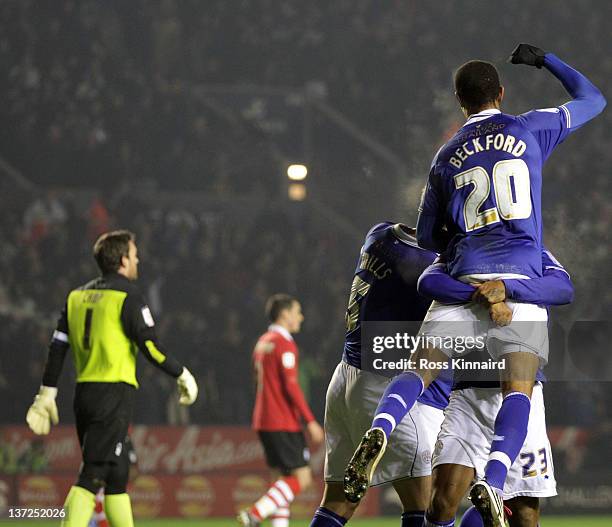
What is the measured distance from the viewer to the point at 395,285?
15.5 ft

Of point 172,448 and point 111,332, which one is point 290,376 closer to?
point 111,332

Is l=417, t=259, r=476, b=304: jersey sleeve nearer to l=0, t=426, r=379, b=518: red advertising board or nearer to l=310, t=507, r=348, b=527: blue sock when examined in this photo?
l=310, t=507, r=348, b=527: blue sock

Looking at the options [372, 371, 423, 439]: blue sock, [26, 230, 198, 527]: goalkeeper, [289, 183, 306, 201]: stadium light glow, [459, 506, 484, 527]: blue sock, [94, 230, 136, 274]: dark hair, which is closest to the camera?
[372, 371, 423, 439]: blue sock

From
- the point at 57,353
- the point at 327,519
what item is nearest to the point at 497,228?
the point at 327,519

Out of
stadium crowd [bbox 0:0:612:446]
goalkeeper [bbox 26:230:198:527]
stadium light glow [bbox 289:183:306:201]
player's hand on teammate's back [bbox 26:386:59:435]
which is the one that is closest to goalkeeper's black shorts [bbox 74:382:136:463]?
goalkeeper [bbox 26:230:198:527]

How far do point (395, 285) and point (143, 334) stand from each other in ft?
6.16

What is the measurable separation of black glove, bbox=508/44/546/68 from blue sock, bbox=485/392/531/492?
1.35 meters

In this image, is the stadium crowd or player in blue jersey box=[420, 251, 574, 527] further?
the stadium crowd

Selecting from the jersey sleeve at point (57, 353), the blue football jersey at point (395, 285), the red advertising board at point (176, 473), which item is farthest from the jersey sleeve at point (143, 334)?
the red advertising board at point (176, 473)

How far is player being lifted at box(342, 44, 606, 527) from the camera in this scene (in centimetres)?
404

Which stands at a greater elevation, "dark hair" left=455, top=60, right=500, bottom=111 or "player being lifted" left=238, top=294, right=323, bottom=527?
"dark hair" left=455, top=60, right=500, bottom=111

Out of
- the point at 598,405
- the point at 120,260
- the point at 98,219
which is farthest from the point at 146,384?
the point at 120,260

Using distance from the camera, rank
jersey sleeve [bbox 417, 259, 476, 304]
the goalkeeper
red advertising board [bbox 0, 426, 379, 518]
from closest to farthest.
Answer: jersey sleeve [bbox 417, 259, 476, 304] → the goalkeeper → red advertising board [bbox 0, 426, 379, 518]

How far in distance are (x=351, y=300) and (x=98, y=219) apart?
9.57m
